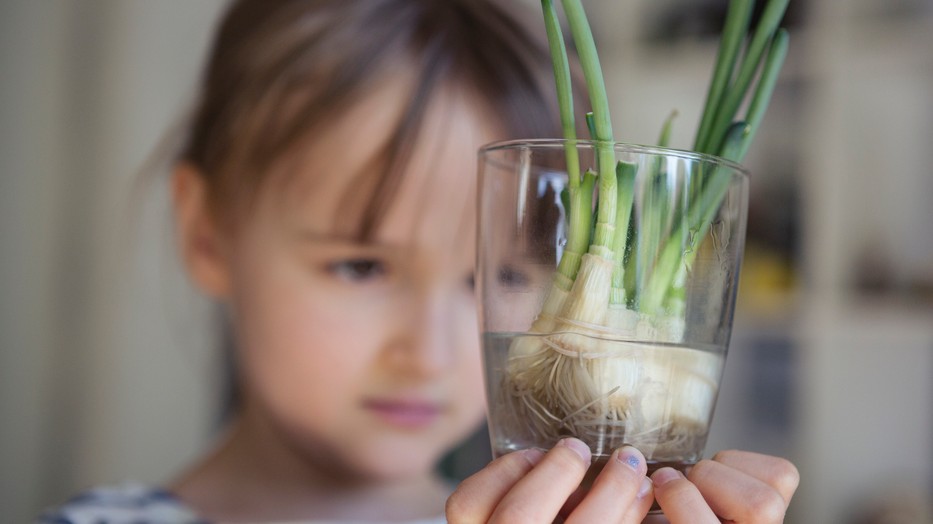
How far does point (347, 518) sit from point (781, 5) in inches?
28.7

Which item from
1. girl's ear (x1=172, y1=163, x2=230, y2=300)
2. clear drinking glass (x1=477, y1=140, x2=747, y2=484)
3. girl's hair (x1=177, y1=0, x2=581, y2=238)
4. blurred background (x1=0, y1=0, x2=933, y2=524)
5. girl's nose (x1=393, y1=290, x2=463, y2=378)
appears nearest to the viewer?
clear drinking glass (x1=477, y1=140, x2=747, y2=484)

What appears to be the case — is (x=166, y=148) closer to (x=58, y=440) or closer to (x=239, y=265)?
(x=239, y=265)

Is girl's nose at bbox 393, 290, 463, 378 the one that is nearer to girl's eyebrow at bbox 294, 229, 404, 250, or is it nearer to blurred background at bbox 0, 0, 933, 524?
girl's eyebrow at bbox 294, 229, 404, 250

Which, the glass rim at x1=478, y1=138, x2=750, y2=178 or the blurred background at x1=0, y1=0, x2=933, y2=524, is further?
the blurred background at x1=0, y1=0, x2=933, y2=524

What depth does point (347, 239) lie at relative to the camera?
78cm

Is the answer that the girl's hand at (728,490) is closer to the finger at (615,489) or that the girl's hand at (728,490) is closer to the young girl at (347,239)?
the finger at (615,489)

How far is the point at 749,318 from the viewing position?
5.82 feet

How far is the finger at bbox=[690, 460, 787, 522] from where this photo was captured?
0.33 m

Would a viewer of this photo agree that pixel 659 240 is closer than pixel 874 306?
Yes

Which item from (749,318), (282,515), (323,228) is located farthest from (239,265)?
(749,318)

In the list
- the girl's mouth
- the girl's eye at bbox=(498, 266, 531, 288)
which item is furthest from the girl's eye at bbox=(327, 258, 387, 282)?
the girl's eye at bbox=(498, 266, 531, 288)

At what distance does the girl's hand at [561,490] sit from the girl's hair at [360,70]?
51 centimetres

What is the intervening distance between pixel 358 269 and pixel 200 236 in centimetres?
29

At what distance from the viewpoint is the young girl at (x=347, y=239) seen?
77 cm
